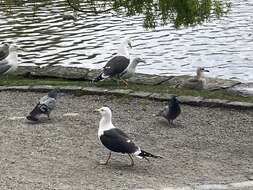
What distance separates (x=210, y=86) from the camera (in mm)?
11461

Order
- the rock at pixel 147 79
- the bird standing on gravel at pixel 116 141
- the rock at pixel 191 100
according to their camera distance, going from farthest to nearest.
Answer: the rock at pixel 147 79 < the rock at pixel 191 100 < the bird standing on gravel at pixel 116 141

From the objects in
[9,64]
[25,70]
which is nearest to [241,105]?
[9,64]

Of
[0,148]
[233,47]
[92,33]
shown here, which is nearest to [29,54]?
[92,33]

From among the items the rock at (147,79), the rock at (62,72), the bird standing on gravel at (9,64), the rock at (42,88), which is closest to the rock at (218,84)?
the rock at (147,79)

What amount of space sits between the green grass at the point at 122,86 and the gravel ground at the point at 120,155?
55 centimetres

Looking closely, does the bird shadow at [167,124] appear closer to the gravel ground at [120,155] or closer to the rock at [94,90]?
the gravel ground at [120,155]

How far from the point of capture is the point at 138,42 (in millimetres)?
18562

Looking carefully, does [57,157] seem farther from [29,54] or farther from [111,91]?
[29,54]

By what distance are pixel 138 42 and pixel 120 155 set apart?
433 inches

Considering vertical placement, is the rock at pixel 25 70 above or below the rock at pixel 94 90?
below

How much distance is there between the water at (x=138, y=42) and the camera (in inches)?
629

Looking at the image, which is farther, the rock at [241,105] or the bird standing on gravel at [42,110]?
the rock at [241,105]

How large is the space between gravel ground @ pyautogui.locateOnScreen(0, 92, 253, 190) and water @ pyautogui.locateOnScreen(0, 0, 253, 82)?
5.17 metres

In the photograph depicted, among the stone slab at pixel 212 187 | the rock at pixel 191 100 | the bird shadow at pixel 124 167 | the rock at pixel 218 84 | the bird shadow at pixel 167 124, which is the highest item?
the stone slab at pixel 212 187
